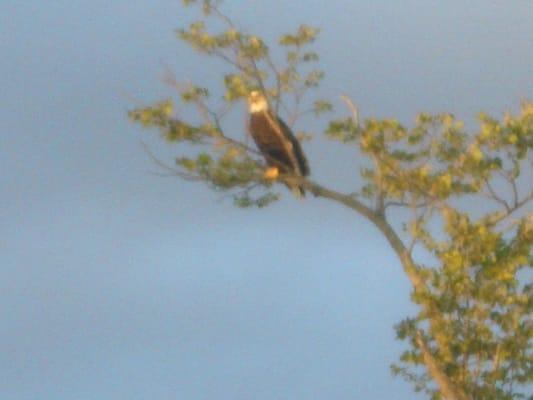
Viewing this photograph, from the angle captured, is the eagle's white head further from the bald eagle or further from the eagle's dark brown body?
the eagle's dark brown body

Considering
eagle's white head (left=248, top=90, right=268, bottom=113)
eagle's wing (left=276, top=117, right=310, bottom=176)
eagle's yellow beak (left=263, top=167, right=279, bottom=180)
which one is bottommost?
eagle's yellow beak (left=263, top=167, right=279, bottom=180)

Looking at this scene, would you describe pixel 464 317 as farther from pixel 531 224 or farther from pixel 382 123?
pixel 382 123

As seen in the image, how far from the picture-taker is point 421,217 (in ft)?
38.8

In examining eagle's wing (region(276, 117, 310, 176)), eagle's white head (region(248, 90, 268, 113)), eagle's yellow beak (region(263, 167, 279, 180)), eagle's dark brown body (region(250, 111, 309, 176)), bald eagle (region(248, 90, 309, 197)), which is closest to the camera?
eagle's white head (region(248, 90, 268, 113))

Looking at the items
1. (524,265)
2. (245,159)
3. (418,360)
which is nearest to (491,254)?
(524,265)

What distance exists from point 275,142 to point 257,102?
1.92 m

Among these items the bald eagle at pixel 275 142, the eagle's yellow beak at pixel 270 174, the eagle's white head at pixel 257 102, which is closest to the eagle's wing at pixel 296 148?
the bald eagle at pixel 275 142

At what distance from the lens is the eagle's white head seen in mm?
12156

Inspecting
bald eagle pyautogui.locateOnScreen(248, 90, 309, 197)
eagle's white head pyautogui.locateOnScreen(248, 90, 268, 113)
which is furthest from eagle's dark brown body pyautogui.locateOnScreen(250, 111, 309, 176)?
eagle's white head pyautogui.locateOnScreen(248, 90, 268, 113)

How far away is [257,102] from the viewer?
12609 millimetres

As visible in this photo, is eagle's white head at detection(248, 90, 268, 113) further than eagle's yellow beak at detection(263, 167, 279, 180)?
No

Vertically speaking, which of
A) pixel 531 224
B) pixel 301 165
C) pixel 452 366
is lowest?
pixel 452 366

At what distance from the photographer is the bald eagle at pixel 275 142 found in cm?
1268

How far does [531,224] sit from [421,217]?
87 cm
